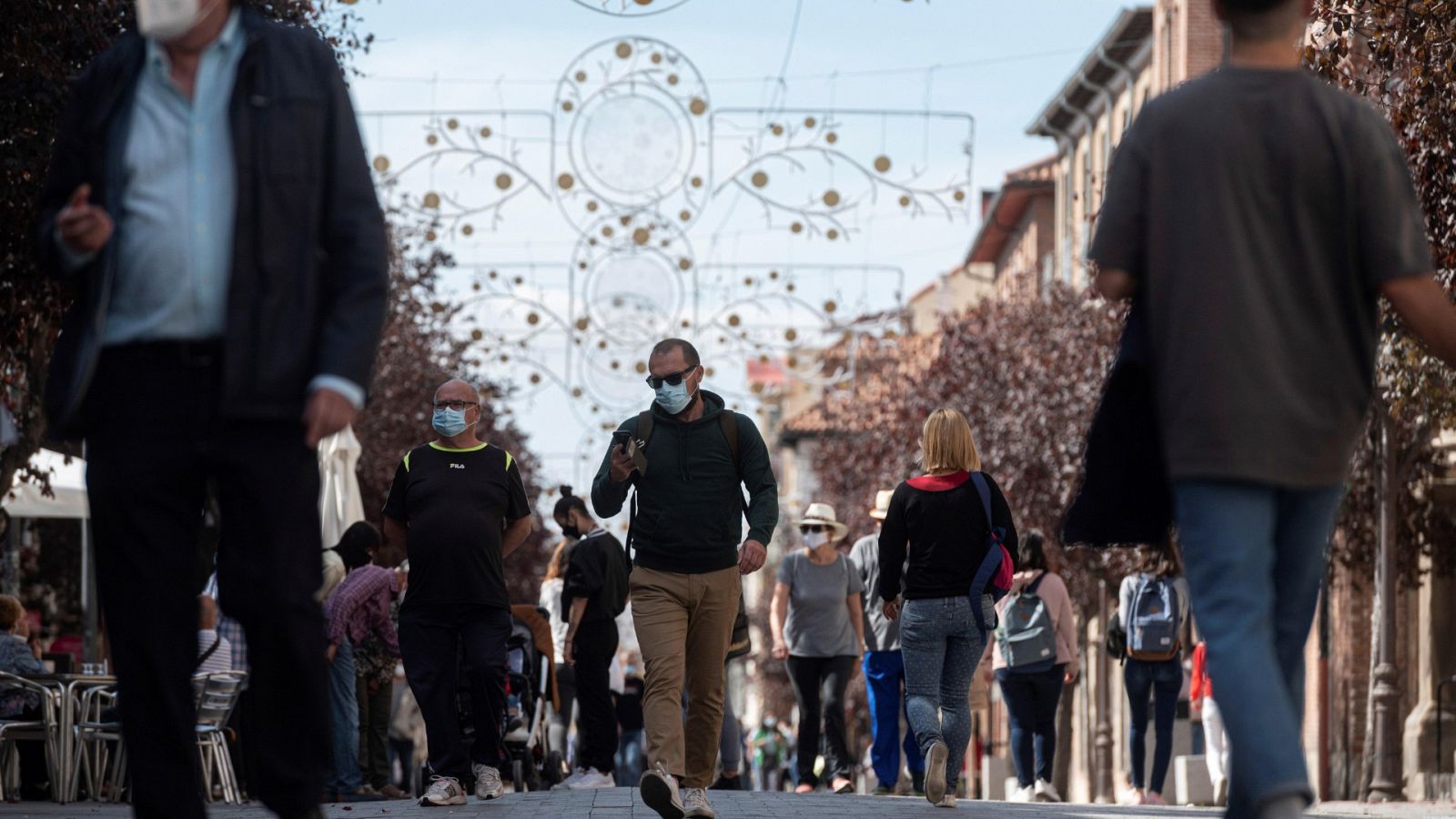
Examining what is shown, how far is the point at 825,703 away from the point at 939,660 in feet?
13.1

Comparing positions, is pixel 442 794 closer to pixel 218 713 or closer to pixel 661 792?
pixel 661 792

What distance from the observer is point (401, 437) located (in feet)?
117

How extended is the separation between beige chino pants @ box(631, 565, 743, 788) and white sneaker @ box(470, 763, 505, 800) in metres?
2.32

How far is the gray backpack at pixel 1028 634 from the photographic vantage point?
1516cm

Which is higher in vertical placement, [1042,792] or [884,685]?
[884,685]

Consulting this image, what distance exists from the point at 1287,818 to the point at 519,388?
3243 centimetres

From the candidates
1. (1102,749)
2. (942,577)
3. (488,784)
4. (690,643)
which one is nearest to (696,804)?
(690,643)

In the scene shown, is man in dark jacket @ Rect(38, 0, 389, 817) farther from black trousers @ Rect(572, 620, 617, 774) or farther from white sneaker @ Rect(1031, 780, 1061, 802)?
white sneaker @ Rect(1031, 780, 1061, 802)

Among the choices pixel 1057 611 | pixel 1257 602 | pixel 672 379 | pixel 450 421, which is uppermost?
pixel 672 379

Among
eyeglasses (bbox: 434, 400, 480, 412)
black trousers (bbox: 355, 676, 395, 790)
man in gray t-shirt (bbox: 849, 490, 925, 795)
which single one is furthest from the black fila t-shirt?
man in gray t-shirt (bbox: 849, 490, 925, 795)

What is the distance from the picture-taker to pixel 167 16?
200 inches

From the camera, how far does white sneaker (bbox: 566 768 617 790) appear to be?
15.5m

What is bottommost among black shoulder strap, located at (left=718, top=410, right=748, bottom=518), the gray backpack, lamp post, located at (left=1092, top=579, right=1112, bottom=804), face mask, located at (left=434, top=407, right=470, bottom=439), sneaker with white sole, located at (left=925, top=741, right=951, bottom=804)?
lamp post, located at (left=1092, top=579, right=1112, bottom=804)

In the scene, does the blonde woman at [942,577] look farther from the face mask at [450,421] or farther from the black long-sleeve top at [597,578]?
the black long-sleeve top at [597,578]
